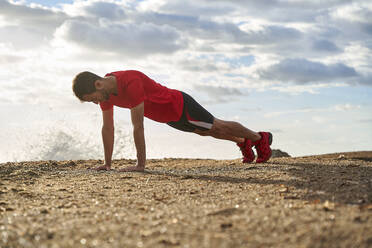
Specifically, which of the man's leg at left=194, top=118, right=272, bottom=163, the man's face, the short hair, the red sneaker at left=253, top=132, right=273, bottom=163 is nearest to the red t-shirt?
the man's face

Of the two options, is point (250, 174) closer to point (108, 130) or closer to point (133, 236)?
point (108, 130)

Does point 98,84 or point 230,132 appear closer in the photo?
point 98,84

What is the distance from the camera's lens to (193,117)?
4953 millimetres

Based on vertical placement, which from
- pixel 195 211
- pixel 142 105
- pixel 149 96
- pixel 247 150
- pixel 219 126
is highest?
pixel 149 96

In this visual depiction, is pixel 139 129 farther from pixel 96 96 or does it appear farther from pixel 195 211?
pixel 195 211

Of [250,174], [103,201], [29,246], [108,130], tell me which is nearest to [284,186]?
[250,174]

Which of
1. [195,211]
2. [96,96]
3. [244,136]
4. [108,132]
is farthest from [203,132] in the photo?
[195,211]

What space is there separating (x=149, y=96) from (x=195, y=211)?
2.41 meters

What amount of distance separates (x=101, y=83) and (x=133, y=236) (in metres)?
2.76

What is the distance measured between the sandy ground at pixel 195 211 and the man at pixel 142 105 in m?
0.75

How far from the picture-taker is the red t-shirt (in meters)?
4.69

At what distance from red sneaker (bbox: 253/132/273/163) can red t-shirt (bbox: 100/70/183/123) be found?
1.26 metres

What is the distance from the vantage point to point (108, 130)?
5.45 m

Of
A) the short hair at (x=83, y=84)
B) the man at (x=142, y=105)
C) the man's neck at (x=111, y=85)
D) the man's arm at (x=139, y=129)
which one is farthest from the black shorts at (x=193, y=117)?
the short hair at (x=83, y=84)
